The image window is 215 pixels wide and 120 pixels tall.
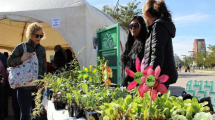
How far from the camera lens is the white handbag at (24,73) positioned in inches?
83.2

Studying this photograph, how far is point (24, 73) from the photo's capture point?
215cm

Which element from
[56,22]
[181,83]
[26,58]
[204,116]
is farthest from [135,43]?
[181,83]

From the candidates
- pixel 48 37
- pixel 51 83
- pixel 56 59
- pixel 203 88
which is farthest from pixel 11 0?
pixel 203 88

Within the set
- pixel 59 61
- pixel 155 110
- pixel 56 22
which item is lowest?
pixel 155 110

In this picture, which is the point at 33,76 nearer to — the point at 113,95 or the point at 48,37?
the point at 113,95

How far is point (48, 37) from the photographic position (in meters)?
7.20

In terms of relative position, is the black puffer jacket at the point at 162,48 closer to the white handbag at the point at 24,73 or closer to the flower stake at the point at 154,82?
the flower stake at the point at 154,82

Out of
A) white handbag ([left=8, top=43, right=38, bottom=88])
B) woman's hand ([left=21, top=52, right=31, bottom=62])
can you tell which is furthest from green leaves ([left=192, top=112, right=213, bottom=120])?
woman's hand ([left=21, top=52, right=31, bottom=62])

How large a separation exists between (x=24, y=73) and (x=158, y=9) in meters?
1.65

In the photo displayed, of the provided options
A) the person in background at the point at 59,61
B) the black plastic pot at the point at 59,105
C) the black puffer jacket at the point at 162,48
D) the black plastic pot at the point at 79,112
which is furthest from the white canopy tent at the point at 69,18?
the black plastic pot at the point at 79,112

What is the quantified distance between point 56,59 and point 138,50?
233cm

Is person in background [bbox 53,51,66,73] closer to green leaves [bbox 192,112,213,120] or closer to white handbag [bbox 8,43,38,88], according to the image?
Result: white handbag [bbox 8,43,38,88]

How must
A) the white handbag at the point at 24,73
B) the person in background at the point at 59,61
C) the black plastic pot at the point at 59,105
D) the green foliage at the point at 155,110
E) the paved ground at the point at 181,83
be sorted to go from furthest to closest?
the paved ground at the point at 181,83
the person in background at the point at 59,61
the white handbag at the point at 24,73
the black plastic pot at the point at 59,105
the green foliage at the point at 155,110

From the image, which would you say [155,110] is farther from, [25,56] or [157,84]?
Result: [25,56]
